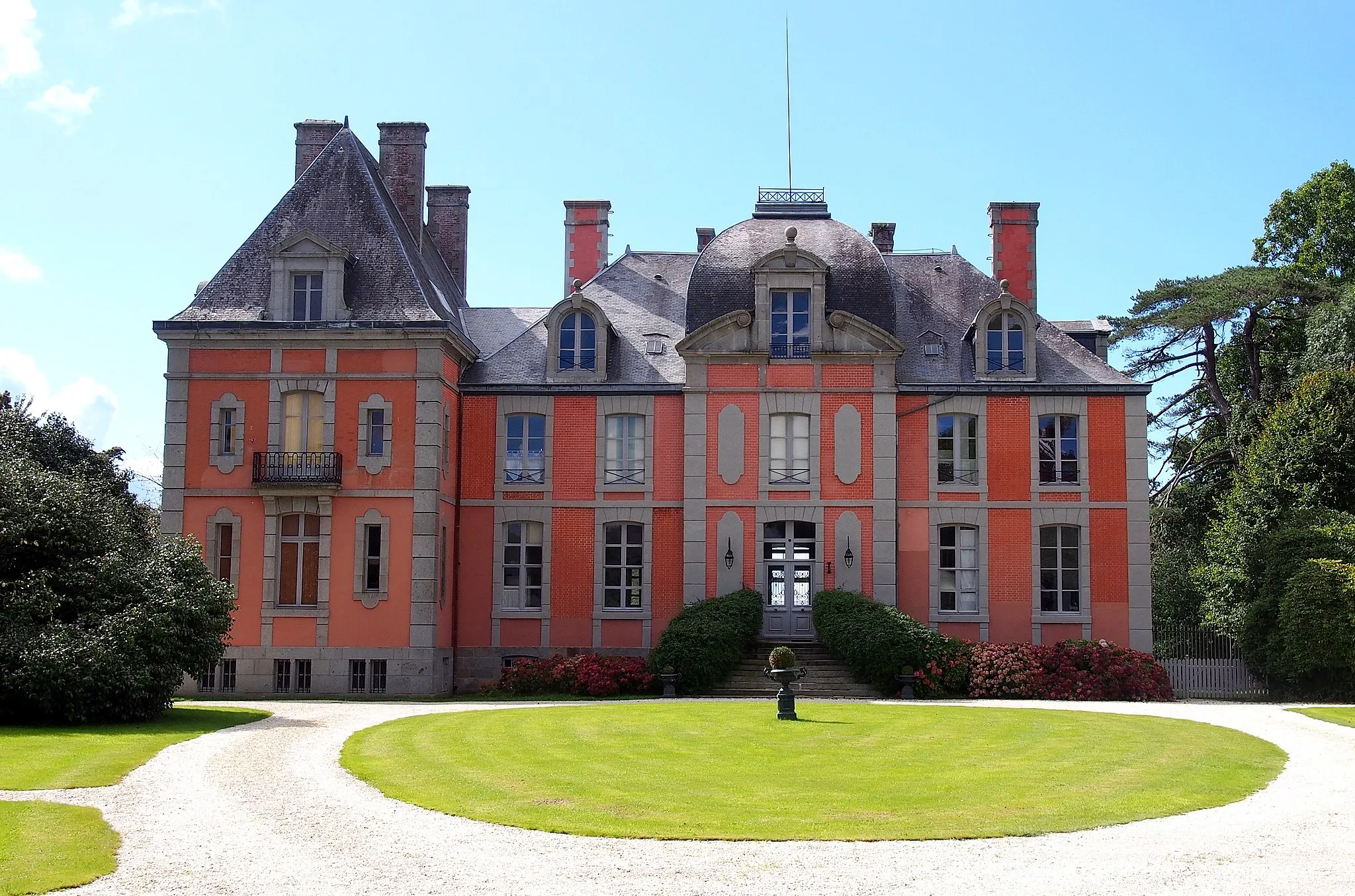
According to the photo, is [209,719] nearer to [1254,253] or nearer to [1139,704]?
[1139,704]

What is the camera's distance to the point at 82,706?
1938cm

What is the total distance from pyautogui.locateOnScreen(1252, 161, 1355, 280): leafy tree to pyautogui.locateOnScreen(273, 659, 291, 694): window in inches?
1204

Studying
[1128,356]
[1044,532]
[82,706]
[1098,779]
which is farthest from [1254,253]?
[82,706]

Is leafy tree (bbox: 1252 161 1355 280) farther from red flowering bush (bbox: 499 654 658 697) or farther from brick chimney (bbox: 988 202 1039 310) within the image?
red flowering bush (bbox: 499 654 658 697)

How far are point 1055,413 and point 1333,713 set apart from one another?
30.5ft

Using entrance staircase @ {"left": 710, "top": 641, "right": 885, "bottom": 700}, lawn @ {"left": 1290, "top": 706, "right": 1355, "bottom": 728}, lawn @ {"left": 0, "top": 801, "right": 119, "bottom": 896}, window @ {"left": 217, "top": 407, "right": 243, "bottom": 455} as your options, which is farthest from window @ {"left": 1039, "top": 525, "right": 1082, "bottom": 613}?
lawn @ {"left": 0, "top": 801, "right": 119, "bottom": 896}

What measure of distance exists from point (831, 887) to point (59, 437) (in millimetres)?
30622

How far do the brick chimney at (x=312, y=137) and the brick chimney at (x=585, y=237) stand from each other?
20.3ft

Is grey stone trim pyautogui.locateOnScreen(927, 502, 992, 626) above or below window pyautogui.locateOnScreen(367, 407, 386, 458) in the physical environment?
below

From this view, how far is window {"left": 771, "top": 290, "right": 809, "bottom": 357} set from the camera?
30.2 metres

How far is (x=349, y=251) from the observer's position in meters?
30.1

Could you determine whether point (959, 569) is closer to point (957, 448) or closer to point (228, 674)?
point (957, 448)

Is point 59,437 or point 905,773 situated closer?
point 905,773

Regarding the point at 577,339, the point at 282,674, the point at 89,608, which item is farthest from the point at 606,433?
the point at 89,608
